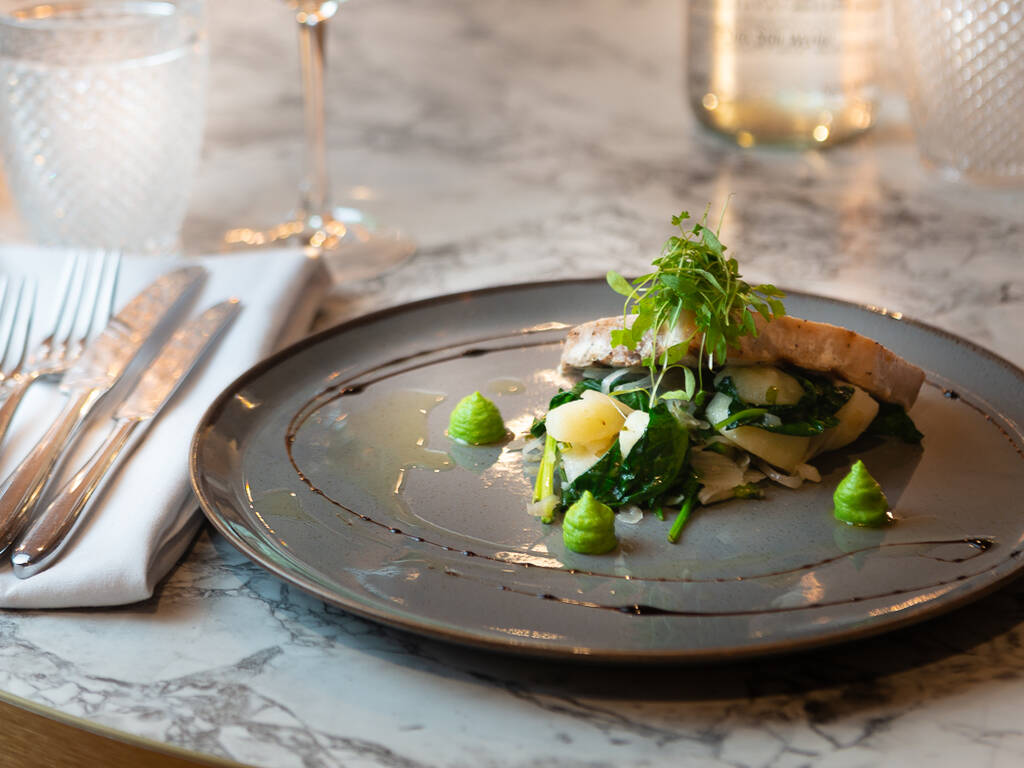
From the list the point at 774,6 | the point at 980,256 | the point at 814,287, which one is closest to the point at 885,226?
the point at 980,256

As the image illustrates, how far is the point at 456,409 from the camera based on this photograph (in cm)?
122

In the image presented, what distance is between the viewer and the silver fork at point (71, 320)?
4.47 ft

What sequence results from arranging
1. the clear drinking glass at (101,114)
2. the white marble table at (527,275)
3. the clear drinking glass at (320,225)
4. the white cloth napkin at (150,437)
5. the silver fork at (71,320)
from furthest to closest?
the clear drinking glass at (320,225)
the clear drinking glass at (101,114)
the silver fork at (71,320)
the white cloth napkin at (150,437)
the white marble table at (527,275)

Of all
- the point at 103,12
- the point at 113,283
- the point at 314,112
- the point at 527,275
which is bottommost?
the point at 527,275

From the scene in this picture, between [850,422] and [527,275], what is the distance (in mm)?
801

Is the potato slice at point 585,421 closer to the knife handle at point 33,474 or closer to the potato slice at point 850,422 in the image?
the potato slice at point 850,422

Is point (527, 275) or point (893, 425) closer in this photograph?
point (893, 425)

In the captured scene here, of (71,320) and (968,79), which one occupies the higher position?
(968,79)

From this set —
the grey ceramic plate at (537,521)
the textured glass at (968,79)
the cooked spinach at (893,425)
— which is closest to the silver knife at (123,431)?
the grey ceramic plate at (537,521)

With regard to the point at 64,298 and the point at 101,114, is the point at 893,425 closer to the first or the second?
the point at 64,298

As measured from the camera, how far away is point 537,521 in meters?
1.06

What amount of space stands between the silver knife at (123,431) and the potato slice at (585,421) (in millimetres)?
447

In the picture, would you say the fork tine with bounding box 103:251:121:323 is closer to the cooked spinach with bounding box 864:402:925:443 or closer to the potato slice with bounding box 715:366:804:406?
the potato slice with bounding box 715:366:804:406

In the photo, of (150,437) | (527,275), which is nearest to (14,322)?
(150,437)
